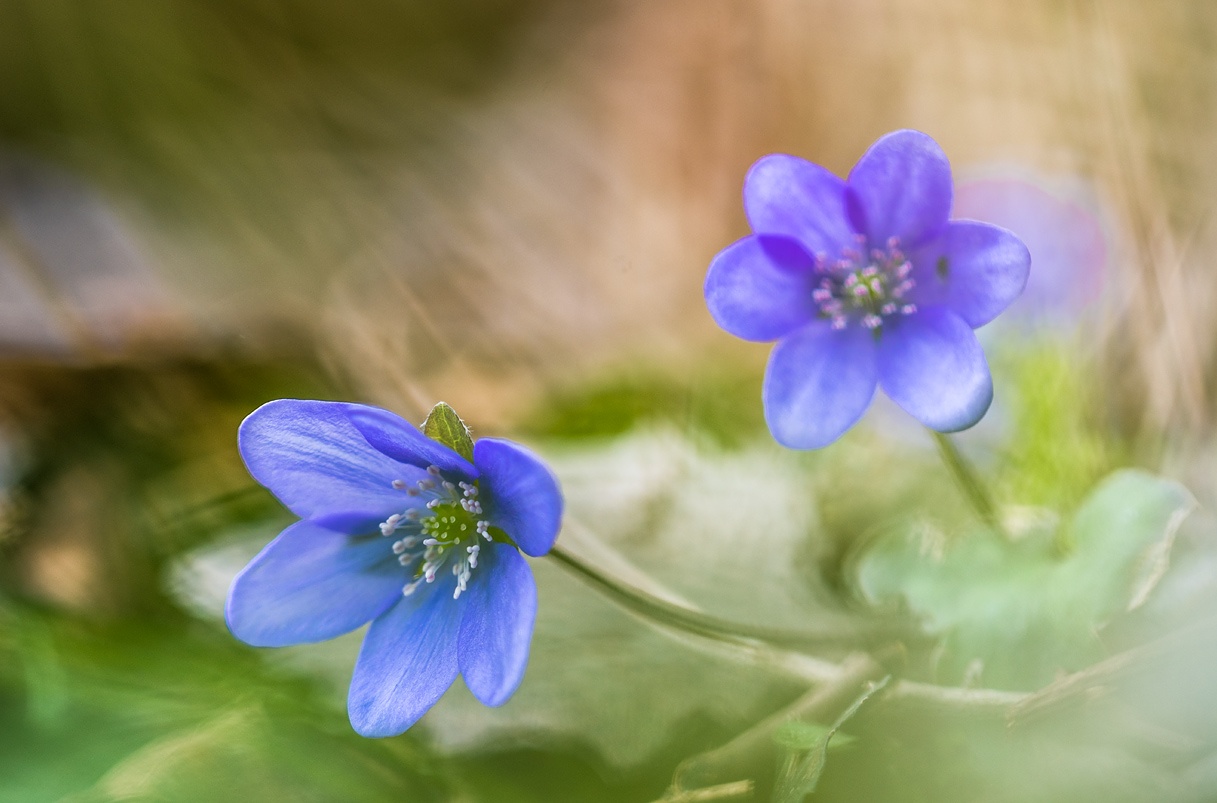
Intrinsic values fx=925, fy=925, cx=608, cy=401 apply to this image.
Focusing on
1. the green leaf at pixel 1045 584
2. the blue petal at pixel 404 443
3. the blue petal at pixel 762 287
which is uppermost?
the blue petal at pixel 762 287

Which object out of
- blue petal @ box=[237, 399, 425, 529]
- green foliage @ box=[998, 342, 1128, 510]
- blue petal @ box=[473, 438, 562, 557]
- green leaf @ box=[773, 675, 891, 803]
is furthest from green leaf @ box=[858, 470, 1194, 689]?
blue petal @ box=[237, 399, 425, 529]

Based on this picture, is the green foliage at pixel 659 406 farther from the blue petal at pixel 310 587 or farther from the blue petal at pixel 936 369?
the blue petal at pixel 310 587

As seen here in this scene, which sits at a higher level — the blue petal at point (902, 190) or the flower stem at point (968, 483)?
the blue petal at point (902, 190)

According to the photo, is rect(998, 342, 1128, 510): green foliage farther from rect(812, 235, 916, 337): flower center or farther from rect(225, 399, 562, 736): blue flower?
rect(225, 399, 562, 736): blue flower

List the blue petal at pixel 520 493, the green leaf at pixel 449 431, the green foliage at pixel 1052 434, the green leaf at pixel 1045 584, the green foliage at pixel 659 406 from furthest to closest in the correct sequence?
1. the green foliage at pixel 659 406
2. the green foliage at pixel 1052 434
3. the green leaf at pixel 1045 584
4. the green leaf at pixel 449 431
5. the blue petal at pixel 520 493

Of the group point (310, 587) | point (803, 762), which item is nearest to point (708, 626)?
point (803, 762)

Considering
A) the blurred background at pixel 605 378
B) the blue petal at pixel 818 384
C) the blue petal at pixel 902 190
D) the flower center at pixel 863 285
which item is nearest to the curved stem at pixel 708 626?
the blurred background at pixel 605 378

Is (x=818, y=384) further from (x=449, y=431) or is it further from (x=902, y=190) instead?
(x=449, y=431)
